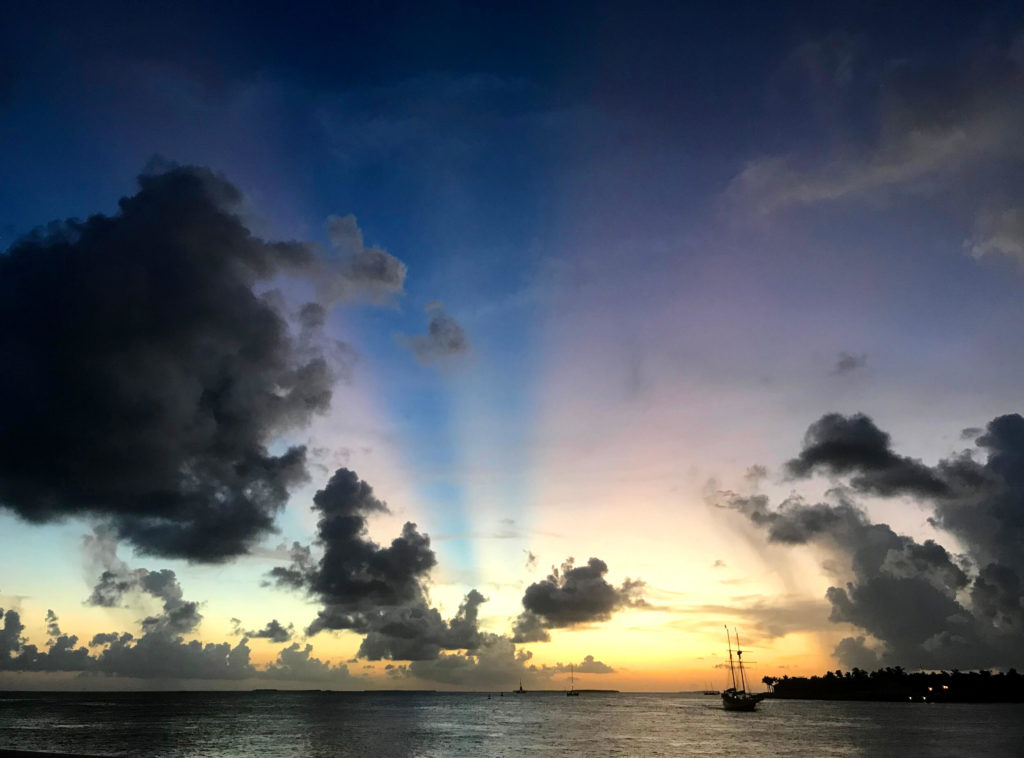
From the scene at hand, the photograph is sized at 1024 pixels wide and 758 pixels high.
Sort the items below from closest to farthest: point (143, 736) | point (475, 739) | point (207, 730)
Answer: point (143, 736) < point (475, 739) < point (207, 730)

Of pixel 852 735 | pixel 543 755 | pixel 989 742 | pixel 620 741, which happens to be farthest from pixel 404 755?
pixel 989 742

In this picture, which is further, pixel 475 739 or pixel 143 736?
pixel 475 739

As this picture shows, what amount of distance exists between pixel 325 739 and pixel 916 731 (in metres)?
146

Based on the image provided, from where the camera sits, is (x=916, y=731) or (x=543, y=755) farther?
(x=916, y=731)

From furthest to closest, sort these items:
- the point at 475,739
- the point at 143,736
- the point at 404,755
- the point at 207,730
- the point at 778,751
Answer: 1. the point at 207,730
2. the point at 475,739
3. the point at 143,736
4. the point at 778,751
5. the point at 404,755

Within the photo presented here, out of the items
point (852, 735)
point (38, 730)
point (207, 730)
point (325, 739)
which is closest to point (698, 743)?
point (852, 735)

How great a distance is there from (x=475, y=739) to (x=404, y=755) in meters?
40.5

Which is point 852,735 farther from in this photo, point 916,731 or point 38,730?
point 38,730

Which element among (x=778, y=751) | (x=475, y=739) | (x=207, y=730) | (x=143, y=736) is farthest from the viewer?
(x=207, y=730)

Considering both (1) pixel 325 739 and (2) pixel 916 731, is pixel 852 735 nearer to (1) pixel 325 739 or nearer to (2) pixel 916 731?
(2) pixel 916 731

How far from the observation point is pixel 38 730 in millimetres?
151625

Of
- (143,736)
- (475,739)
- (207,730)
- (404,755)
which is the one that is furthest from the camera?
(207,730)

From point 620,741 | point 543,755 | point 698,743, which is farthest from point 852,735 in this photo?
point 543,755

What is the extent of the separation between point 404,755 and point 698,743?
6741 centimetres
